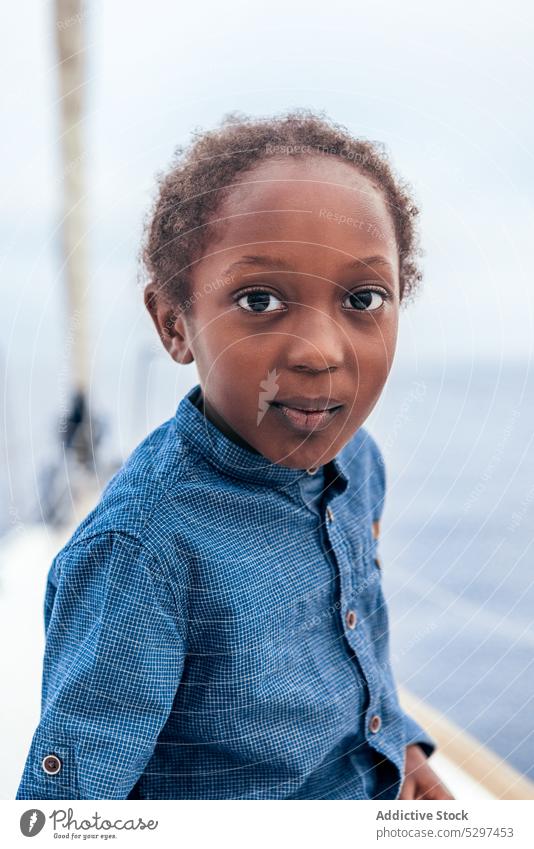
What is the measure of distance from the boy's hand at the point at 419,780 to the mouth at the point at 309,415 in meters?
0.26

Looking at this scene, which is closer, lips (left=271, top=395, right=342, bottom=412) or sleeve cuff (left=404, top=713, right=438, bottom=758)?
lips (left=271, top=395, right=342, bottom=412)

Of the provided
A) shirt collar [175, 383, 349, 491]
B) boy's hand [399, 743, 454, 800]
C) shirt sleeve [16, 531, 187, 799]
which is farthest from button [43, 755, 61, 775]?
boy's hand [399, 743, 454, 800]

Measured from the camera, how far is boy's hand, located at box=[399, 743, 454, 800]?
0.57 m

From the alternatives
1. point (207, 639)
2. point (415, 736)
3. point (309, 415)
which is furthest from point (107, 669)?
point (415, 736)

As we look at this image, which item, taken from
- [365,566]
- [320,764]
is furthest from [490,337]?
[320,764]

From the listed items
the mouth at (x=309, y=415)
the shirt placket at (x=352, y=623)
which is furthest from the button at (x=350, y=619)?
the mouth at (x=309, y=415)

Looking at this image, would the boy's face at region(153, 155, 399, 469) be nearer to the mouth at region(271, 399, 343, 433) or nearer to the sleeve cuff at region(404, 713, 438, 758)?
the mouth at region(271, 399, 343, 433)

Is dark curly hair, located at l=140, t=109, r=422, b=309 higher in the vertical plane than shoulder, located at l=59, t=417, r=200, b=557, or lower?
higher

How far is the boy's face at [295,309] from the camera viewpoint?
399mm
